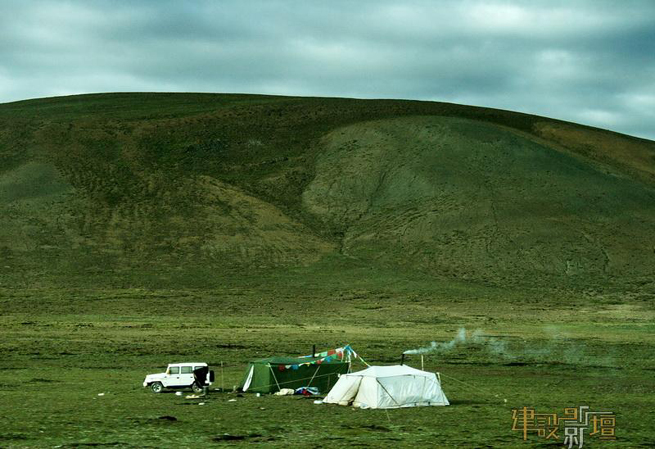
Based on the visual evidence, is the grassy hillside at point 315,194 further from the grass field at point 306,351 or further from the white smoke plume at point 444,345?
the white smoke plume at point 444,345

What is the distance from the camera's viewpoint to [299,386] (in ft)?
125

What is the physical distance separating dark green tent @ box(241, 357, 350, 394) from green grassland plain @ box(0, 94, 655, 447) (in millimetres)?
1759

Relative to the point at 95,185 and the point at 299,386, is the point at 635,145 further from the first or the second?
the point at 299,386

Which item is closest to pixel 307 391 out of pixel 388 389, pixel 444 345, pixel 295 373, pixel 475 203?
pixel 295 373

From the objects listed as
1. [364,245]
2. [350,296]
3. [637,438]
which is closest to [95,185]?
[364,245]

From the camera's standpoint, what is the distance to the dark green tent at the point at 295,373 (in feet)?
123

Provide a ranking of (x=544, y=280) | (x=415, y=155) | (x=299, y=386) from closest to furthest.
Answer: (x=299, y=386) < (x=544, y=280) < (x=415, y=155)

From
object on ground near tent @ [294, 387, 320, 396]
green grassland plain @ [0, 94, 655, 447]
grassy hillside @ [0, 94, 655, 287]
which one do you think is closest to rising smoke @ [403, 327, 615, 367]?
green grassland plain @ [0, 94, 655, 447]

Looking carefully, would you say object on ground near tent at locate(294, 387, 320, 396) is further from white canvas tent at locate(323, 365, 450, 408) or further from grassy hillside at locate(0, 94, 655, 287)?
grassy hillside at locate(0, 94, 655, 287)

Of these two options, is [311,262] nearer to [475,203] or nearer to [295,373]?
[475,203]

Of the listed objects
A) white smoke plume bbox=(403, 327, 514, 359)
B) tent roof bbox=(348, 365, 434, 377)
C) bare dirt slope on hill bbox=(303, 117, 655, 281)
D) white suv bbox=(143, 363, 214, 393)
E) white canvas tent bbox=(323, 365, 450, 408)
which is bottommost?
white smoke plume bbox=(403, 327, 514, 359)

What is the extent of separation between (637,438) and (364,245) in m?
90.6

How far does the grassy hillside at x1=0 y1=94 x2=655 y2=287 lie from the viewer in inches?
4286

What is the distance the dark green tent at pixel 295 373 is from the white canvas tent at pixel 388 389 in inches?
144
